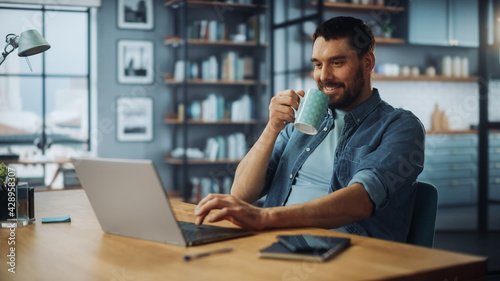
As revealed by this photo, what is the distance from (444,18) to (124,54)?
11.6ft

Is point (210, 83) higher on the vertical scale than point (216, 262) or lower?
higher

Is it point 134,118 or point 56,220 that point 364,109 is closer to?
point 56,220

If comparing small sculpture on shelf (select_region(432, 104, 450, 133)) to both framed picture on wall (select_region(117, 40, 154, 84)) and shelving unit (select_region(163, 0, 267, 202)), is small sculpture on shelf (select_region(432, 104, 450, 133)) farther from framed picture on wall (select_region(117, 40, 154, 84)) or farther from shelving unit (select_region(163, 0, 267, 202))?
framed picture on wall (select_region(117, 40, 154, 84))

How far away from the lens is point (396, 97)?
6.86 metres

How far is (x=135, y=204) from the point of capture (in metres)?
1.16

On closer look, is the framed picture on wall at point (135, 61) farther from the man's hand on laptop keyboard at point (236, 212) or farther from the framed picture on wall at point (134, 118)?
the man's hand on laptop keyboard at point (236, 212)

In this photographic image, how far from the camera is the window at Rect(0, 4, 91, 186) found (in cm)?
618

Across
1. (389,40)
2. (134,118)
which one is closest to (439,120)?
(389,40)

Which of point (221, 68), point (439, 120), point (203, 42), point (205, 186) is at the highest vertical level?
point (203, 42)

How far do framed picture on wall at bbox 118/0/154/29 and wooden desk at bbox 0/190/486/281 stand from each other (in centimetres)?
529

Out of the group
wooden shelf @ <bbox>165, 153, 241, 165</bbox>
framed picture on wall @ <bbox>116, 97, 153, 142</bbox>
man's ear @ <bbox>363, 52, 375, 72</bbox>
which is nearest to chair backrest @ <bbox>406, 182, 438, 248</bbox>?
man's ear @ <bbox>363, 52, 375, 72</bbox>

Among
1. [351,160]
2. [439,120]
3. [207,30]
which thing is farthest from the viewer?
[439,120]

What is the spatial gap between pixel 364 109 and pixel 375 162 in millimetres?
303

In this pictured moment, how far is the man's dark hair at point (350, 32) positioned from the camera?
Answer: 1.77 metres
